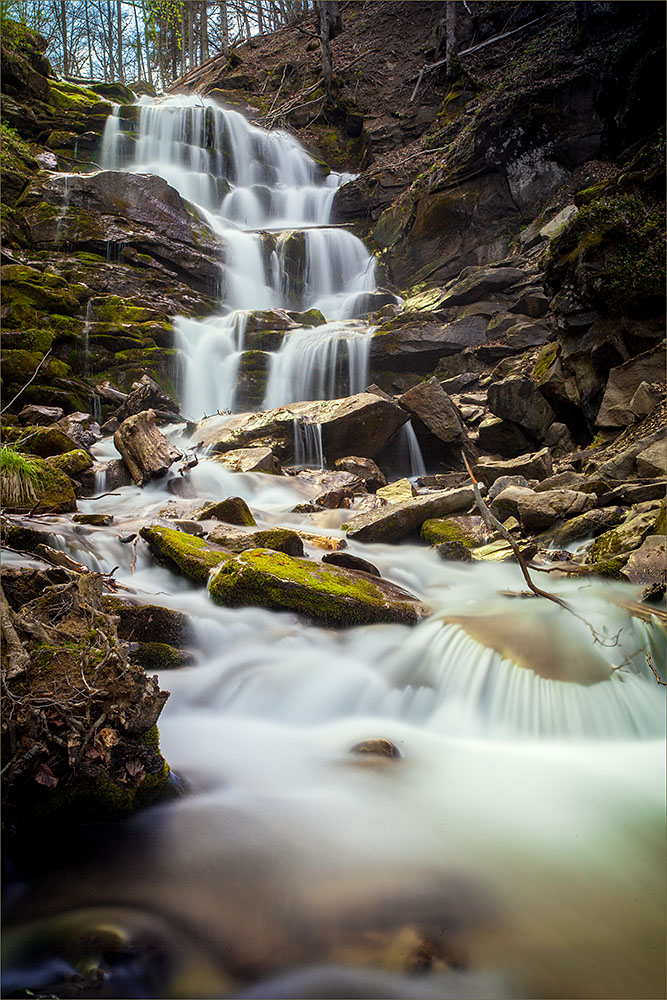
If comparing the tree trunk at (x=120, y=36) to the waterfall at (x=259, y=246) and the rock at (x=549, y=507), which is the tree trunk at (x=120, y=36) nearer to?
the waterfall at (x=259, y=246)

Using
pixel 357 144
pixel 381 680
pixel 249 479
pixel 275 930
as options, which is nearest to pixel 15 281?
pixel 249 479

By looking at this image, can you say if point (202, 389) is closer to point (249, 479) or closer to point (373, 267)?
point (249, 479)

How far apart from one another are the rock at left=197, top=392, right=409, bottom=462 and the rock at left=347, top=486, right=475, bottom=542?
127 inches

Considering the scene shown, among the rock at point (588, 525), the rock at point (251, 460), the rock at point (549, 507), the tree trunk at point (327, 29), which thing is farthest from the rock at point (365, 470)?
the tree trunk at point (327, 29)

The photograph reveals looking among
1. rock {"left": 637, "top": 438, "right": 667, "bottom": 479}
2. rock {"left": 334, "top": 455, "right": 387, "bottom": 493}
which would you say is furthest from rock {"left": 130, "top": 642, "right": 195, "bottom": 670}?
rock {"left": 334, "top": 455, "right": 387, "bottom": 493}

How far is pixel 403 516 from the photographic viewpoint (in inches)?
283

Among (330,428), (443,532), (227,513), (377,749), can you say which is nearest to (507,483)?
(443,532)

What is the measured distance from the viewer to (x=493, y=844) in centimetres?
243

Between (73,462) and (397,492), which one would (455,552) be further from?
(73,462)

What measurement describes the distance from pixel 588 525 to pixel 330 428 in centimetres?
568

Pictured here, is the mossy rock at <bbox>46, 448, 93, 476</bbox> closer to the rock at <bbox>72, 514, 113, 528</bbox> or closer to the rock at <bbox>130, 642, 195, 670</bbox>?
the rock at <bbox>72, 514, 113, 528</bbox>

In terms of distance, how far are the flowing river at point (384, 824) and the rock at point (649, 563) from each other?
27 cm

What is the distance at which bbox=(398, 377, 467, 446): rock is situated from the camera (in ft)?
34.6

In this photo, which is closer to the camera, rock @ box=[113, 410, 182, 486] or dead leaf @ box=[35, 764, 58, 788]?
dead leaf @ box=[35, 764, 58, 788]
